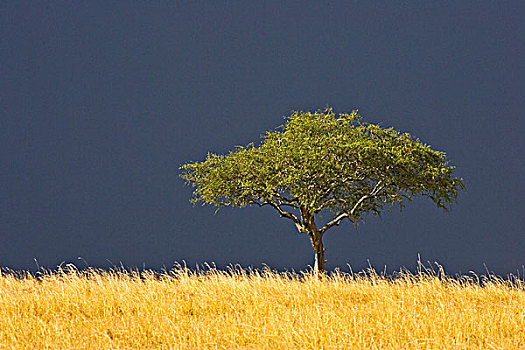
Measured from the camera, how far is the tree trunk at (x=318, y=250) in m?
24.6

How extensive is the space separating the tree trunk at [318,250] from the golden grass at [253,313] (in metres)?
2.91

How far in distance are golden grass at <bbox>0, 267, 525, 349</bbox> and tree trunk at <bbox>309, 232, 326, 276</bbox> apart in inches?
114

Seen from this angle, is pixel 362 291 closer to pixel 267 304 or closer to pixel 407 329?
pixel 267 304

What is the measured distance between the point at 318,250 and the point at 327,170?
12.8 feet

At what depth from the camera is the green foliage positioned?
23.2 meters

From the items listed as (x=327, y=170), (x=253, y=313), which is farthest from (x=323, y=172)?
(x=253, y=313)

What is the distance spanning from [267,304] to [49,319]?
6107mm

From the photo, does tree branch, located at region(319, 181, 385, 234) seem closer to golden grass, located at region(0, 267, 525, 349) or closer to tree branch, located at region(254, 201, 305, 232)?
tree branch, located at region(254, 201, 305, 232)

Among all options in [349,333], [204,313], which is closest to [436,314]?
[349,333]

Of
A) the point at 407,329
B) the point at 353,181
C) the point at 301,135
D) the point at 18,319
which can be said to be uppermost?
the point at 301,135

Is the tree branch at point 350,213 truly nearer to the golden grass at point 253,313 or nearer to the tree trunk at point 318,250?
the tree trunk at point 318,250

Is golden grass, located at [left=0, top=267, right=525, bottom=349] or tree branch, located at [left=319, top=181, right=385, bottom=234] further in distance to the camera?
tree branch, located at [left=319, top=181, right=385, bottom=234]

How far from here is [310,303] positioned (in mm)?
17094

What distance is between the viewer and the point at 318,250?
81.6 feet
